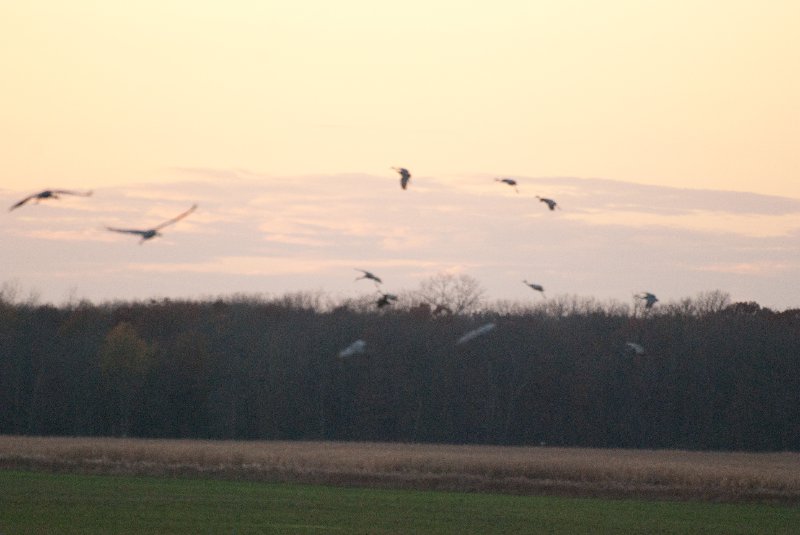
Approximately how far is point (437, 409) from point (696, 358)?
64.9 ft

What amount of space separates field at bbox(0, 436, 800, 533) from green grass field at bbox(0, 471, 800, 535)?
0.05 metres

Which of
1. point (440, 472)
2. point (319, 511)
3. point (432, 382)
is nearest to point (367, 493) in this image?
point (319, 511)

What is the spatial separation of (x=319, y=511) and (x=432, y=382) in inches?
2391

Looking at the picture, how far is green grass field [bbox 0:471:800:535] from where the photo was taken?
28.3 metres

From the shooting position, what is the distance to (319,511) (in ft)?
108

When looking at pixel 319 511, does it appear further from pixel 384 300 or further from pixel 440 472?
pixel 440 472

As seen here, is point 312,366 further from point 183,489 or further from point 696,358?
point 183,489

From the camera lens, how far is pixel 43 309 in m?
109

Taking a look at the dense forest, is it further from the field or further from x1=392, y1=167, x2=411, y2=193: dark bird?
x1=392, y1=167, x2=411, y2=193: dark bird

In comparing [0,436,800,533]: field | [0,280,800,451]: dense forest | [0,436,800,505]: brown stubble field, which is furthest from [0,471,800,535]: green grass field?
[0,280,800,451]: dense forest

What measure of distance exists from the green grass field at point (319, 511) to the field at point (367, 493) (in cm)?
5

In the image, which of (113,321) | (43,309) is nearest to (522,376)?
(113,321)

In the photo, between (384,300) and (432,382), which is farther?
(432,382)

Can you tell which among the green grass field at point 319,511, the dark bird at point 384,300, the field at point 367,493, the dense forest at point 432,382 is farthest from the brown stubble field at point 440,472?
the dense forest at point 432,382
